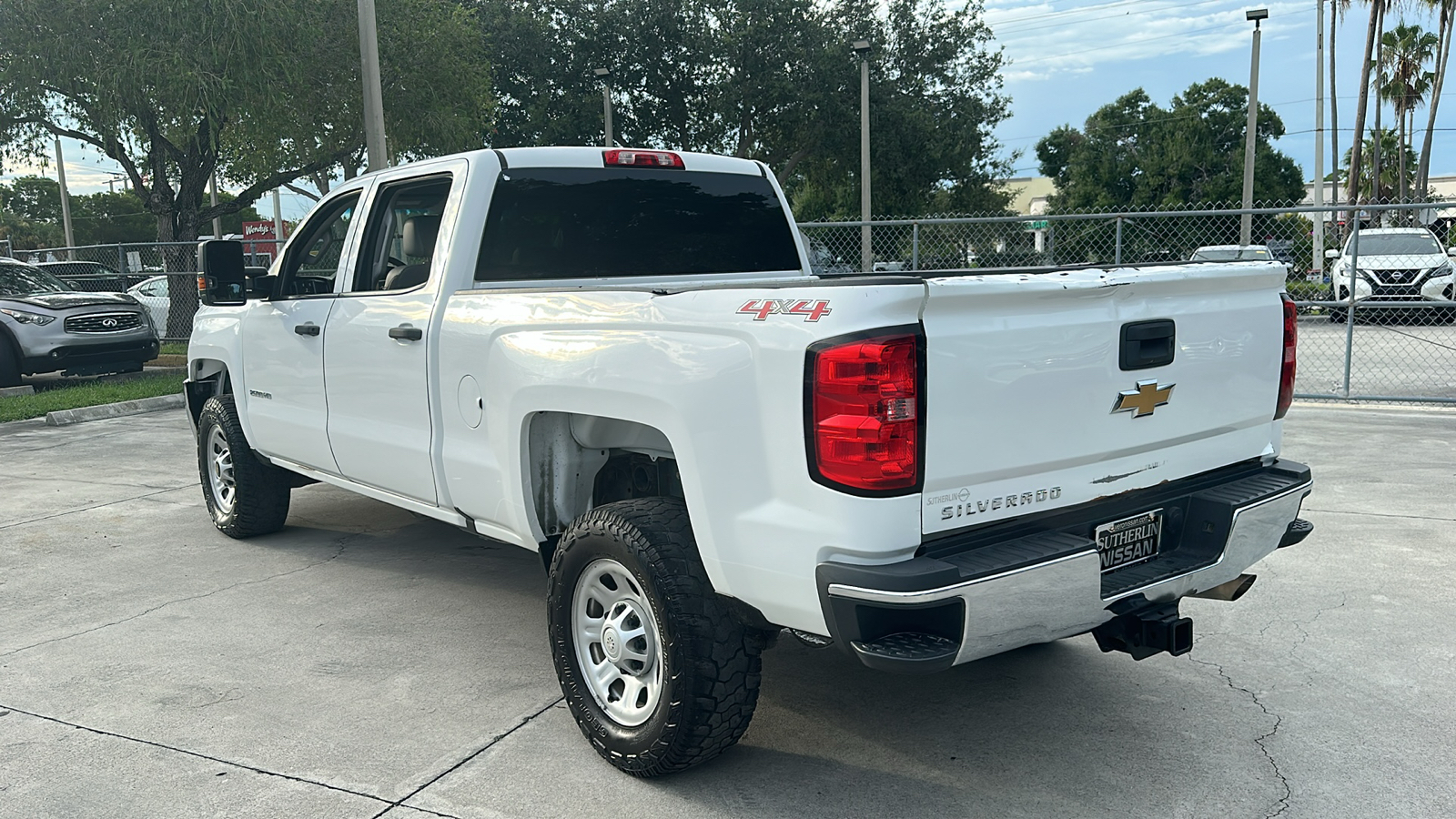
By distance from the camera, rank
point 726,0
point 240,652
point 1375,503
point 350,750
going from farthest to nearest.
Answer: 1. point 726,0
2. point 1375,503
3. point 240,652
4. point 350,750

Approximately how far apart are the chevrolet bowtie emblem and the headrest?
113 inches

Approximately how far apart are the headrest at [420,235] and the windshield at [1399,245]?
59.8 ft

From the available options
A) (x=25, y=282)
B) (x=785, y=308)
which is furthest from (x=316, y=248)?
(x=25, y=282)

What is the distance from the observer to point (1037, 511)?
3209mm

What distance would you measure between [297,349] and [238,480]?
1259 millimetres

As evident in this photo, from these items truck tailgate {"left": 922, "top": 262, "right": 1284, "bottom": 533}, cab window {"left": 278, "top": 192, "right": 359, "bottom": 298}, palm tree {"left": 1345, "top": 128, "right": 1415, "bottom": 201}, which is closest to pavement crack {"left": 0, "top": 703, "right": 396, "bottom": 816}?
truck tailgate {"left": 922, "top": 262, "right": 1284, "bottom": 533}

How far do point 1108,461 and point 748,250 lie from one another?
2.42 m

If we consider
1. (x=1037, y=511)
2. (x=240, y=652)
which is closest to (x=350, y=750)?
(x=240, y=652)

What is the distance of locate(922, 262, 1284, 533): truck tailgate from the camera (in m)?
2.96

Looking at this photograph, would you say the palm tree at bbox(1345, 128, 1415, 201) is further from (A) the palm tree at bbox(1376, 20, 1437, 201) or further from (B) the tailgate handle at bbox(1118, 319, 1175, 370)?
(B) the tailgate handle at bbox(1118, 319, 1175, 370)

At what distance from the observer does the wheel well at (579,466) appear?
3.94 meters

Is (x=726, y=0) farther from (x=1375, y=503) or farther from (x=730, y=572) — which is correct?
(x=730, y=572)

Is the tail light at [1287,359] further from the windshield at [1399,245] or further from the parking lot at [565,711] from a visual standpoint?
the windshield at [1399,245]

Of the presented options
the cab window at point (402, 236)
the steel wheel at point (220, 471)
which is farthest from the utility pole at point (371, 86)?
the cab window at point (402, 236)
